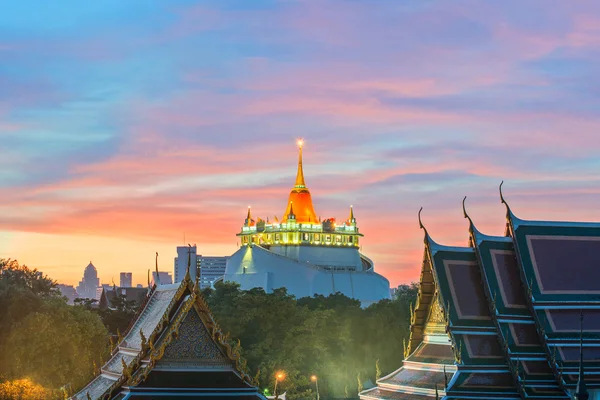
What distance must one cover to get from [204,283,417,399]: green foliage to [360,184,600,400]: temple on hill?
A: 30.8 m

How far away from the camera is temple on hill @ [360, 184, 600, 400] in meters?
36.0

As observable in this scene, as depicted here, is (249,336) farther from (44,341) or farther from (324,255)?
(324,255)

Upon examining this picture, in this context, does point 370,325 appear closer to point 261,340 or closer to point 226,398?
point 261,340

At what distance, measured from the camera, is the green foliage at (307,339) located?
7175 centimetres

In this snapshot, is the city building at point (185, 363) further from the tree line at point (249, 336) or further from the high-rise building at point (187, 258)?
the tree line at point (249, 336)

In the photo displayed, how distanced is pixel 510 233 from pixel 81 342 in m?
25.8

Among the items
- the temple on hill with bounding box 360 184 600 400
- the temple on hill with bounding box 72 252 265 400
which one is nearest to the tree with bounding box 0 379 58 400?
the temple on hill with bounding box 360 184 600 400

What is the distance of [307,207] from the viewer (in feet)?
461

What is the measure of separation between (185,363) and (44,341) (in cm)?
2462

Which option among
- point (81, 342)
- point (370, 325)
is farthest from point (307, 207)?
point (81, 342)

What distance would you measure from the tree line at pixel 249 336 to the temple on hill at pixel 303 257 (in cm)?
3147

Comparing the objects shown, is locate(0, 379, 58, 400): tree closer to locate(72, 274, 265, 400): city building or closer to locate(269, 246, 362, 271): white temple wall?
locate(72, 274, 265, 400): city building

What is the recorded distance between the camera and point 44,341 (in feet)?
181

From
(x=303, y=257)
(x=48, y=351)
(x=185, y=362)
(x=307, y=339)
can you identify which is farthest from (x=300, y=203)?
(x=185, y=362)
